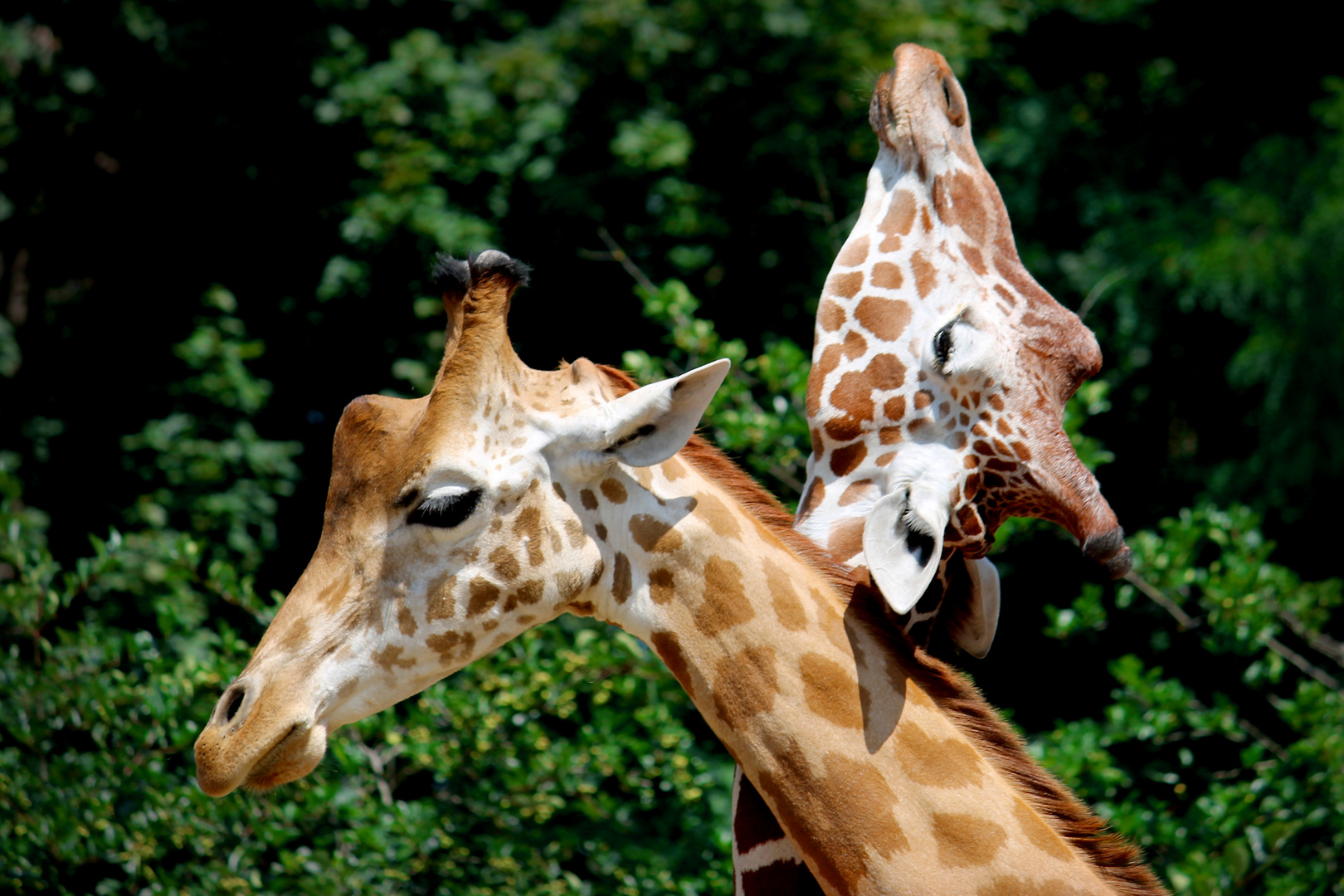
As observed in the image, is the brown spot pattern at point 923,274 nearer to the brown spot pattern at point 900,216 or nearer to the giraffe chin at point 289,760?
the brown spot pattern at point 900,216

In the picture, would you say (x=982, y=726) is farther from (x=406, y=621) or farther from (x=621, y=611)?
(x=406, y=621)

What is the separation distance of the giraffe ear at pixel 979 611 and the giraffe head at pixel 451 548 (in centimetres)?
85

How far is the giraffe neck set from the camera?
1812mm

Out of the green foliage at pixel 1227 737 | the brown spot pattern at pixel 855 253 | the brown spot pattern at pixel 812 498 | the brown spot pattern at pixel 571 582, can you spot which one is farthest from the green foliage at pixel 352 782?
the brown spot pattern at pixel 855 253

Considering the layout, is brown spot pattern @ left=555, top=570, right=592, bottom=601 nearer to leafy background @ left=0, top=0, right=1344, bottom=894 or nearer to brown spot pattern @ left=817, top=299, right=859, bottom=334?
brown spot pattern @ left=817, top=299, right=859, bottom=334

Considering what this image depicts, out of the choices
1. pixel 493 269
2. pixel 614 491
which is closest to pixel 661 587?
pixel 614 491

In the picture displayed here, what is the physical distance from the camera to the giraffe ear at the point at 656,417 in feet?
6.45

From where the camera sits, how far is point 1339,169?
22.0 ft

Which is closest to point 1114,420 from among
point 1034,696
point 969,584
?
point 1034,696

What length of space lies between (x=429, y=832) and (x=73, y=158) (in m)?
5.28

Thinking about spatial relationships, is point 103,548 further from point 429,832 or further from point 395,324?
point 395,324

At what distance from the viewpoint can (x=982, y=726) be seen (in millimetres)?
1979

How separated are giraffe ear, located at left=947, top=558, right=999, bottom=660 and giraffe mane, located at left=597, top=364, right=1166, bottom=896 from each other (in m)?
0.37

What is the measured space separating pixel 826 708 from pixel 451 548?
0.72 metres
